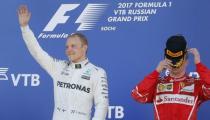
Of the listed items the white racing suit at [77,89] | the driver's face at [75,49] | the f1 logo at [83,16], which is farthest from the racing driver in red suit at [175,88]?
the f1 logo at [83,16]

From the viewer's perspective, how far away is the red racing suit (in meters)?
2.93

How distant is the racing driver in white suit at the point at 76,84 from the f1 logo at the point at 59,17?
0.96 meters

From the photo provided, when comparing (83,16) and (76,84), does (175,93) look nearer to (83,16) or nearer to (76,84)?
(76,84)

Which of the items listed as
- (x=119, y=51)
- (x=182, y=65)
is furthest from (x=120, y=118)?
(x=182, y=65)

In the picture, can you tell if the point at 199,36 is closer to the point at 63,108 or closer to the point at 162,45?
the point at 162,45

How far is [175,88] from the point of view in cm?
301

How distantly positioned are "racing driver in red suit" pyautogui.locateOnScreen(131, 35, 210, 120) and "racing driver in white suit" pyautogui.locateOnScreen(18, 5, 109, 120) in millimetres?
234

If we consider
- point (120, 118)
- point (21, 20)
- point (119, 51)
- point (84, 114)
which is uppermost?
point (21, 20)

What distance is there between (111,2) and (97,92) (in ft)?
3.97

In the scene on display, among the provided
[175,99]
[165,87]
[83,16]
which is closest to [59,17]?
[83,16]

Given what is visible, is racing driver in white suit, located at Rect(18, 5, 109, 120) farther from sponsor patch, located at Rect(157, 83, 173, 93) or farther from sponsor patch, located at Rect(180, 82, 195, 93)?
sponsor patch, located at Rect(180, 82, 195, 93)

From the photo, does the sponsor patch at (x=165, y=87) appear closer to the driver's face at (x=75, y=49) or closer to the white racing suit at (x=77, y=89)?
the white racing suit at (x=77, y=89)

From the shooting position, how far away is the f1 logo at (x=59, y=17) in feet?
13.6

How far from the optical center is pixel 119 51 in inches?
159
